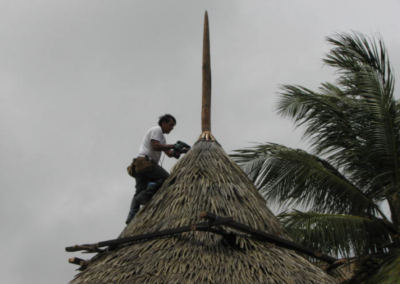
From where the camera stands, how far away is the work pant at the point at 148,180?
24.3 ft

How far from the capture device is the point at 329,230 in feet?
30.9

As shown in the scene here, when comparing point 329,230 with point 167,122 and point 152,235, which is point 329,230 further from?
point 152,235

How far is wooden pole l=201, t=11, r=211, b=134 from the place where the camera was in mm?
7777

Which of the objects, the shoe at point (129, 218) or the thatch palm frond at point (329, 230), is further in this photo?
the thatch palm frond at point (329, 230)

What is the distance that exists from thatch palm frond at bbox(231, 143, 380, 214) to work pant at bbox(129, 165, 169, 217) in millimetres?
3300

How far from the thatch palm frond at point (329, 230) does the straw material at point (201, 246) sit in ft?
7.99

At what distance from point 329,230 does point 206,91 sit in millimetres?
3016

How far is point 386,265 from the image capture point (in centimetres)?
926

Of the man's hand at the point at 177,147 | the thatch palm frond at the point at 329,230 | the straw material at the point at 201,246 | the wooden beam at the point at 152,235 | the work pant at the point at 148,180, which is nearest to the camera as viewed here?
the straw material at the point at 201,246

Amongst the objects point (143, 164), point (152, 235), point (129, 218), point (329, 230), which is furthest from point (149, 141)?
point (329, 230)

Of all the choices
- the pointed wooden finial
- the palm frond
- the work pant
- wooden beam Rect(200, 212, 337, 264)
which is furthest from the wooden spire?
the palm frond

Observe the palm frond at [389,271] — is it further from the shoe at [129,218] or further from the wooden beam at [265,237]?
the shoe at [129,218]

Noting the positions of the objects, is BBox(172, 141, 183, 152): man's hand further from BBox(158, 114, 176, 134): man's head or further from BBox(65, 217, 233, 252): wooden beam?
BBox(65, 217, 233, 252): wooden beam

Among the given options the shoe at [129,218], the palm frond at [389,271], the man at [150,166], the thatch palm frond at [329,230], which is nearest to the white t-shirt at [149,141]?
the man at [150,166]
